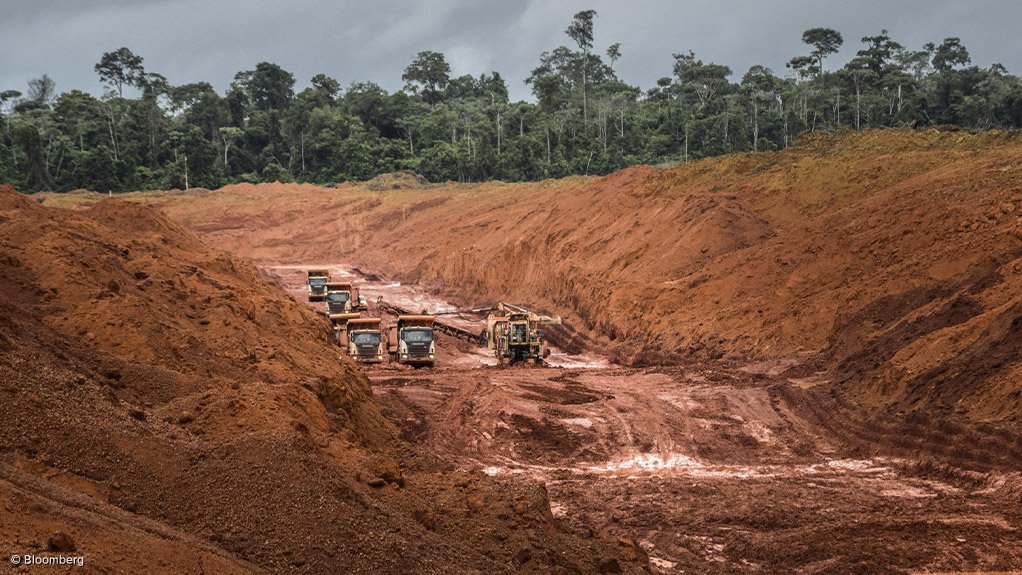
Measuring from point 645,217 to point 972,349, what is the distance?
25289mm

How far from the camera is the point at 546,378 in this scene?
1166 inches

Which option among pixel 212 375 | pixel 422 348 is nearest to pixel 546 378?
pixel 422 348

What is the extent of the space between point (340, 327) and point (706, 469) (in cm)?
1892

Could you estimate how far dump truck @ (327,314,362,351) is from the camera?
113 feet

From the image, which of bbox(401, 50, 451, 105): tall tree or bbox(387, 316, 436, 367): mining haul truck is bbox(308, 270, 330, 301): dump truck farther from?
bbox(401, 50, 451, 105): tall tree

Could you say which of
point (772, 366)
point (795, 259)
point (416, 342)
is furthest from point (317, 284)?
point (772, 366)

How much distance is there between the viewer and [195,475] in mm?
10023

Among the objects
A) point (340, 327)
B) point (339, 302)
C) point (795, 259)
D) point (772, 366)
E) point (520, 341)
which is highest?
point (795, 259)

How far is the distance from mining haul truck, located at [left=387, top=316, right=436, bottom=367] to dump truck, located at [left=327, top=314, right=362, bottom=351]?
1.91 metres

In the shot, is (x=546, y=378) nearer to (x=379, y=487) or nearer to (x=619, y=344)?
(x=619, y=344)

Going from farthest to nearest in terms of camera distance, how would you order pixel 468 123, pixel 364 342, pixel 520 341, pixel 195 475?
pixel 468 123
pixel 520 341
pixel 364 342
pixel 195 475

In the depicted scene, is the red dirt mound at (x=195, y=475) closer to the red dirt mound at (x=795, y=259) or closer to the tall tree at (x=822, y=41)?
the red dirt mound at (x=795, y=259)

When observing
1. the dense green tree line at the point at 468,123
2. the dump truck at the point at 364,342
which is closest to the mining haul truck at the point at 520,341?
the dump truck at the point at 364,342

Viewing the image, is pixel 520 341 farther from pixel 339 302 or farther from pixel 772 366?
pixel 339 302
